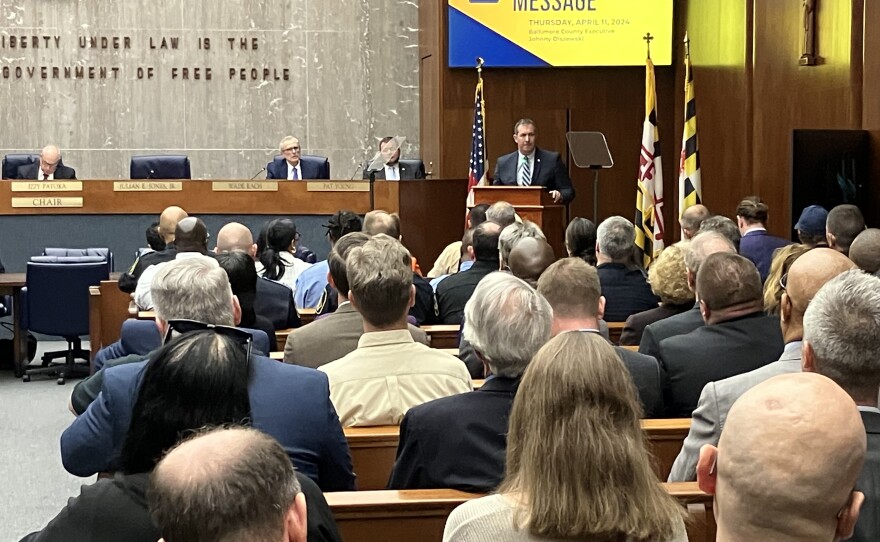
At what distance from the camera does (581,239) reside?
6.55 meters

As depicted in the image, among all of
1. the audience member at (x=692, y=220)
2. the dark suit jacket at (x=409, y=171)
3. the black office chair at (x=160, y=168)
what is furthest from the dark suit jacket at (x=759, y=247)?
the black office chair at (x=160, y=168)

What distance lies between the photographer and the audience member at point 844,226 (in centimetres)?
640

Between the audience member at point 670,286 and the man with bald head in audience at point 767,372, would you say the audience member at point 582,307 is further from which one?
the audience member at point 670,286

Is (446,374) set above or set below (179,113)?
below

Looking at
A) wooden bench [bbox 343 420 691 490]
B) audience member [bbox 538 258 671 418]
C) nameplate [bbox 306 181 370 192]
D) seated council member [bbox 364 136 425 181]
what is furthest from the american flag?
wooden bench [bbox 343 420 691 490]

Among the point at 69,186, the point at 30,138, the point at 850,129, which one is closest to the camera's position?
the point at 850,129

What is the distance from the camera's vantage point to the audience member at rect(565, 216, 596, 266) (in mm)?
6539

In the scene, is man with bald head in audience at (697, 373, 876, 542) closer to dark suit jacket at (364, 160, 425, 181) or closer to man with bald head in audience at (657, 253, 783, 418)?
man with bald head in audience at (657, 253, 783, 418)

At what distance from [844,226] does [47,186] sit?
289 inches

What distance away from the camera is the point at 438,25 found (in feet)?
40.0

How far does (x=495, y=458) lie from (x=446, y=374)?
88 cm

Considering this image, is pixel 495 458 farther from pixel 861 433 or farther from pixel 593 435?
pixel 861 433

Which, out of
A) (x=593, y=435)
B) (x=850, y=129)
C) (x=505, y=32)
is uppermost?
(x=505, y=32)

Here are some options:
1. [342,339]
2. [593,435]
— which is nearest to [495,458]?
[593,435]
